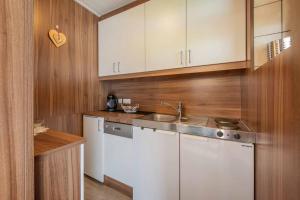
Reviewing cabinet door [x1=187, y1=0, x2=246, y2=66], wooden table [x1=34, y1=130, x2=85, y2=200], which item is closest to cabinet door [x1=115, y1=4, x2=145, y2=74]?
cabinet door [x1=187, y1=0, x2=246, y2=66]

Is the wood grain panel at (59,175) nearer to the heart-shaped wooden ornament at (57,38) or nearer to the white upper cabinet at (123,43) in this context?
the white upper cabinet at (123,43)

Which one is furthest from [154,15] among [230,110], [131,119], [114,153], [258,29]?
[114,153]

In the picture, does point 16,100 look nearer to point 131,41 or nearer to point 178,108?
point 178,108

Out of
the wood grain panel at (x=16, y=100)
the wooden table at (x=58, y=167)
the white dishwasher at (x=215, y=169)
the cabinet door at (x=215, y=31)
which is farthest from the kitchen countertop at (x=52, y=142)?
the cabinet door at (x=215, y=31)

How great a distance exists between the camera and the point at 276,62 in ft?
2.09

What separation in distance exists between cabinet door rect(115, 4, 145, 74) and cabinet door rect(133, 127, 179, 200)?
84cm

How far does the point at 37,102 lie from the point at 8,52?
1.46 metres

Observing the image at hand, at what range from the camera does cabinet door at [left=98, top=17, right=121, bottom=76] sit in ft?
7.02

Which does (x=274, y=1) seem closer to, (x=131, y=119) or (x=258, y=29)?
(x=258, y=29)

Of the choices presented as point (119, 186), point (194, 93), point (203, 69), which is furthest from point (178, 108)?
point (119, 186)

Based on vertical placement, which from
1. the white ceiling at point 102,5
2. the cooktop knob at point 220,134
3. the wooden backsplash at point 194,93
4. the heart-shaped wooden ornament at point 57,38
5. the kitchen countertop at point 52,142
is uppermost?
the white ceiling at point 102,5

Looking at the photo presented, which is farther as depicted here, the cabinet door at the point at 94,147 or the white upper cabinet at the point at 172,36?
the cabinet door at the point at 94,147

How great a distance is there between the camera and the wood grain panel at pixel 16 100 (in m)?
0.50

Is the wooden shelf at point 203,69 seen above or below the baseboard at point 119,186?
above
